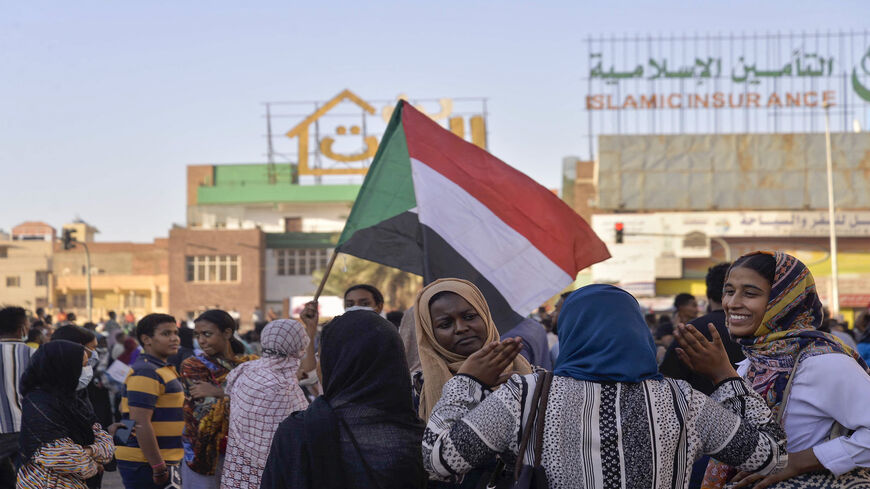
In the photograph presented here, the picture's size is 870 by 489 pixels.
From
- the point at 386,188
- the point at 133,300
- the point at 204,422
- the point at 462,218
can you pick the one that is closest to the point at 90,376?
the point at 204,422

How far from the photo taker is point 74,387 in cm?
517

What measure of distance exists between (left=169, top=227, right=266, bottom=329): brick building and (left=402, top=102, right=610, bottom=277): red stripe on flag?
192 ft

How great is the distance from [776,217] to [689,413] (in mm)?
49991

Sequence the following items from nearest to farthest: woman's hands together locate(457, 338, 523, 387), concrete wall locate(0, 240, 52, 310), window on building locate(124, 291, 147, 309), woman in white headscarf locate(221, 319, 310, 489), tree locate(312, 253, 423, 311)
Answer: woman's hands together locate(457, 338, 523, 387)
woman in white headscarf locate(221, 319, 310, 489)
tree locate(312, 253, 423, 311)
window on building locate(124, 291, 147, 309)
concrete wall locate(0, 240, 52, 310)

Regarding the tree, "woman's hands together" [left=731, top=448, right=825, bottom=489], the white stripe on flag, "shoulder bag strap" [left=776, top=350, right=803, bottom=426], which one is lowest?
the tree

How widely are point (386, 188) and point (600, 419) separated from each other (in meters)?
3.94

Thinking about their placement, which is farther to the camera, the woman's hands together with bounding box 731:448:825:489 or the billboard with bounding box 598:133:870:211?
the billboard with bounding box 598:133:870:211

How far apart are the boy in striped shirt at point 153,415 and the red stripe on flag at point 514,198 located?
2.00 meters

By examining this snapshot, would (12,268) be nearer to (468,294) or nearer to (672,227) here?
(672,227)

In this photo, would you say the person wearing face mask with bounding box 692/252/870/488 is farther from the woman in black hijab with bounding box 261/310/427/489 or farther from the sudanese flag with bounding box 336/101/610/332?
the sudanese flag with bounding box 336/101/610/332

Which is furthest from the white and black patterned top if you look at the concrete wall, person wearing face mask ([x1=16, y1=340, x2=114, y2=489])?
the concrete wall

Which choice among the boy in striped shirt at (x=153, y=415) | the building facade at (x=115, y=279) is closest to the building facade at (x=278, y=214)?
the building facade at (x=115, y=279)

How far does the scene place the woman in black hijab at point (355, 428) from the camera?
3072mm

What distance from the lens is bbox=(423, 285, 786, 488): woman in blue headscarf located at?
2869mm
